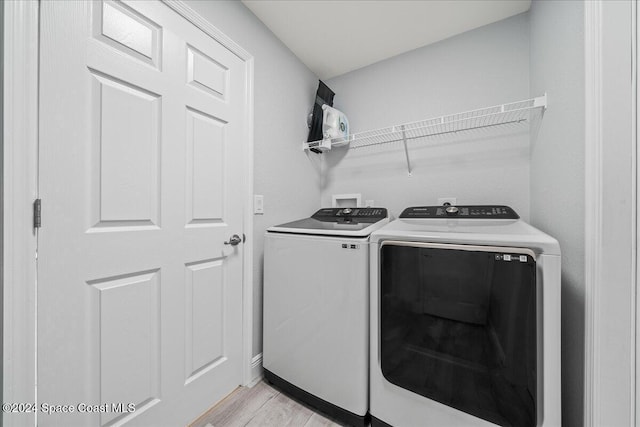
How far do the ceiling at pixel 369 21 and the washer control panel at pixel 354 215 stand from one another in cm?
128

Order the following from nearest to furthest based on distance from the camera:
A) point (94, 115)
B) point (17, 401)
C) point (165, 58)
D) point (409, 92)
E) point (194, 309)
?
1. point (17, 401)
2. point (94, 115)
3. point (165, 58)
4. point (194, 309)
5. point (409, 92)

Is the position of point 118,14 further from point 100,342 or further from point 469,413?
point 469,413

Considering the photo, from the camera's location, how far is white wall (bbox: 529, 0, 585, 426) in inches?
35.4

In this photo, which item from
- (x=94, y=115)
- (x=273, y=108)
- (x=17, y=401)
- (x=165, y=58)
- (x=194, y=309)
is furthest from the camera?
(x=273, y=108)

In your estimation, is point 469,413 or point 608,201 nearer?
point 608,201

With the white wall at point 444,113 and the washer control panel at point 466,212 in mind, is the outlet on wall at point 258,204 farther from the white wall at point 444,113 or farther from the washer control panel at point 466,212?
the washer control panel at point 466,212

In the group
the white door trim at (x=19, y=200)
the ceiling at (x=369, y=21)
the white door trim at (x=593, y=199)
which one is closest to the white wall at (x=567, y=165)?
the white door trim at (x=593, y=199)

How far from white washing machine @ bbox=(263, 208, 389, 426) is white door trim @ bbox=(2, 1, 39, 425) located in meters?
0.99

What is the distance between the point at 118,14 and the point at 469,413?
2.16 metres

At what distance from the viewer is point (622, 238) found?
756 mm

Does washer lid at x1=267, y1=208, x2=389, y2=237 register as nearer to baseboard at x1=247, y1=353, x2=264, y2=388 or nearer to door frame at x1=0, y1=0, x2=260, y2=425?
baseboard at x1=247, y1=353, x2=264, y2=388

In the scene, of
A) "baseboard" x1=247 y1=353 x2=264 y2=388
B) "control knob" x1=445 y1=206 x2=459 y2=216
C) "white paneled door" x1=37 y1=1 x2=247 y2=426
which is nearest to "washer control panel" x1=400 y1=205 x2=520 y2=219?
"control knob" x1=445 y1=206 x2=459 y2=216

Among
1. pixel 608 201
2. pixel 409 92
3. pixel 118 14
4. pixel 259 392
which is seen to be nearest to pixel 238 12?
pixel 118 14

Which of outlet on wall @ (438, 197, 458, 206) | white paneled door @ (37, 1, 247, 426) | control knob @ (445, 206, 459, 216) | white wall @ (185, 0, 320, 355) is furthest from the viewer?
outlet on wall @ (438, 197, 458, 206)
